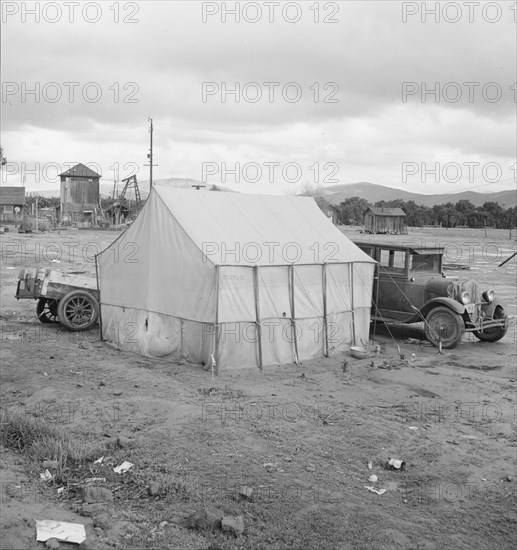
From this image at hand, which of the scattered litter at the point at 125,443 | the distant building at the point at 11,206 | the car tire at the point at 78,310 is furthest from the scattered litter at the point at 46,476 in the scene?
the distant building at the point at 11,206

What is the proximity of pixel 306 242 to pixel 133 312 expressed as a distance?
3641 mm

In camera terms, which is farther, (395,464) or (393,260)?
(393,260)

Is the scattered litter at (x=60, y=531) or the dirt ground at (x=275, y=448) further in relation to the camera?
the dirt ground at (x=275, y=448)

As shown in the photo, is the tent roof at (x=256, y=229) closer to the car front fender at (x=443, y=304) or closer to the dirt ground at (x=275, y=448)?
the car front fender at (x=443, y=304)

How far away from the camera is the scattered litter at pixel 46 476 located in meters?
6.00

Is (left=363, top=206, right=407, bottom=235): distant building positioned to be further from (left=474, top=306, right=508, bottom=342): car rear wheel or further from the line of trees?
(left=474, top=306, right=508, bottom=342): car rear wheel

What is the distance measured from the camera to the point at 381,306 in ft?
45.4

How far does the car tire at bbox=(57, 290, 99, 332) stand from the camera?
1326 centimetres

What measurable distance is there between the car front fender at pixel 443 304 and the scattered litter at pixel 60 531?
9.38 metres

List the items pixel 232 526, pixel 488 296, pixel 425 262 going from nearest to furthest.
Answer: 1. pixel 232 526
2. pixel 488 296
3. pixel 425 262

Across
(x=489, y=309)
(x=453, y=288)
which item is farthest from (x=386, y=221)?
(x=453, y=288)

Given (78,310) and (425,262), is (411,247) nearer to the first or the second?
(425,262)

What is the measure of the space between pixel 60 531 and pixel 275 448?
9.26 feet

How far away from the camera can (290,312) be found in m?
11.3
